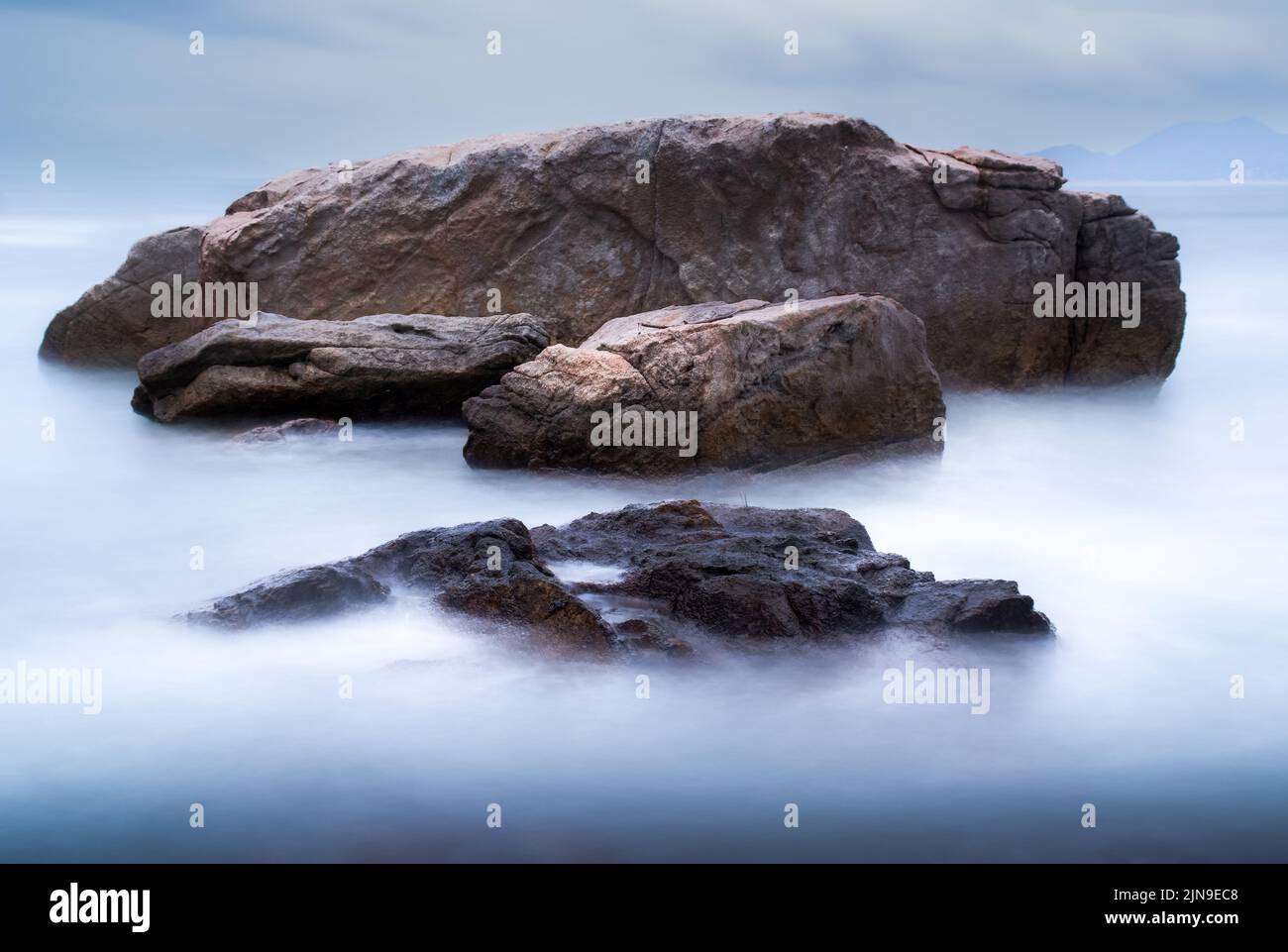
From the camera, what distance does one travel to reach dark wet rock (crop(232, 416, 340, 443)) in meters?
9.03

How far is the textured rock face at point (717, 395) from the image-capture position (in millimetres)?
8195

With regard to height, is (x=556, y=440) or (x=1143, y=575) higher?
(x=556, y=440)

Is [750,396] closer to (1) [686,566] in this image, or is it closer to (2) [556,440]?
(2) [556,440]

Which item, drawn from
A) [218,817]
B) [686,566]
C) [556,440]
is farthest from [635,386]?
[218,817]

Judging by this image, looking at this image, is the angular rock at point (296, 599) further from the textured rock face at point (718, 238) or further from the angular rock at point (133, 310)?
the angular rock at point (133, 310)

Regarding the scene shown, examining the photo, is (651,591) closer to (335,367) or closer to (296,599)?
(296,599)

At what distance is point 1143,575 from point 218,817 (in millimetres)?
4229

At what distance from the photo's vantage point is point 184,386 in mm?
9781

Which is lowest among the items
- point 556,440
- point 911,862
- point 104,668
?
point 911,862

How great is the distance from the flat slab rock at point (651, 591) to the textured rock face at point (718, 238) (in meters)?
5.20

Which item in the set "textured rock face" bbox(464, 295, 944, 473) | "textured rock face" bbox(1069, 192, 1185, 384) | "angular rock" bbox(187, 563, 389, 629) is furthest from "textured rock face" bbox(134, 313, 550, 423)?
"textured rock face" bbox(1069, 192, 1185, 384)

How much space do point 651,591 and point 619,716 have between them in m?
0.89

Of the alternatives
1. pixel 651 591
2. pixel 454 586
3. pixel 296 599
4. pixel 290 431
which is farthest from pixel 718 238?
pixel 296 599

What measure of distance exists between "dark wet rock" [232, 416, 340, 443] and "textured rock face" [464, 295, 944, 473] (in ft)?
4.04
